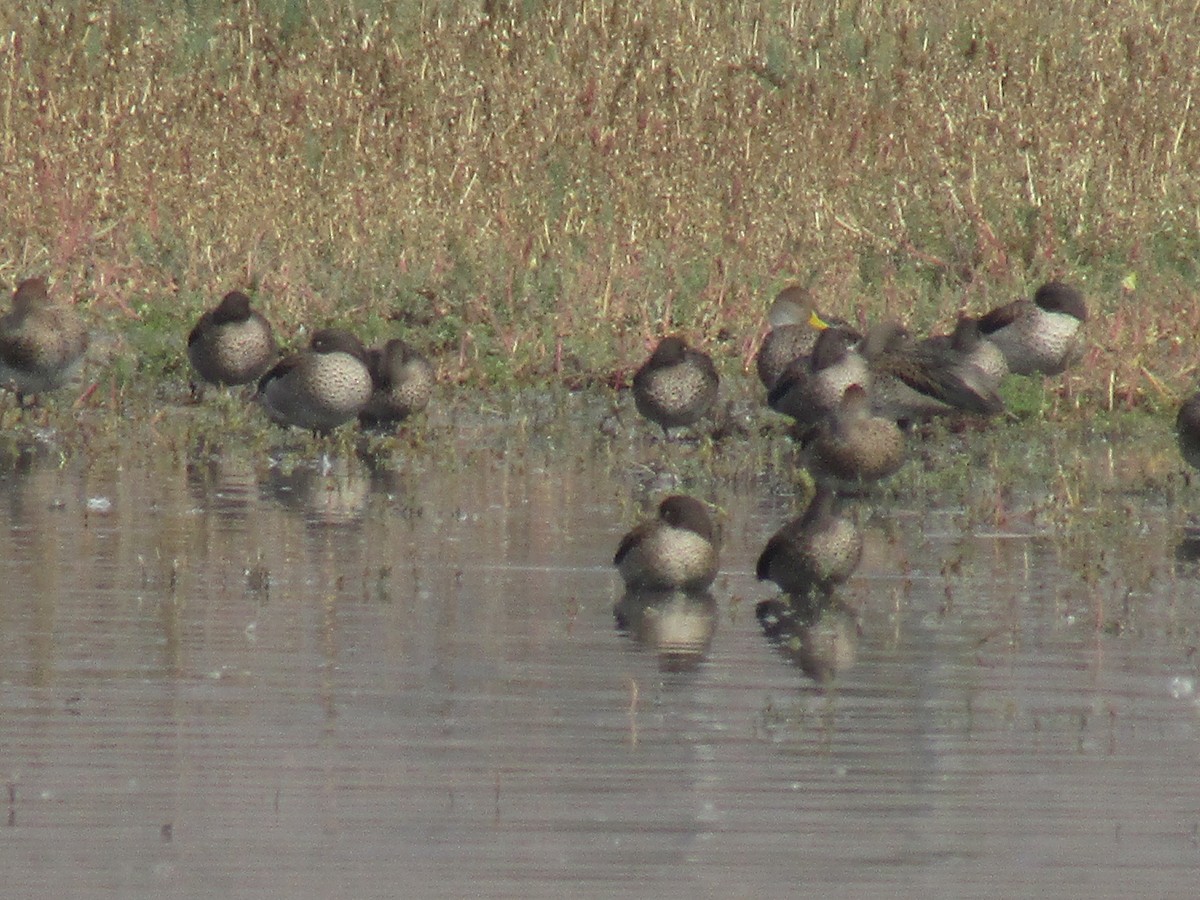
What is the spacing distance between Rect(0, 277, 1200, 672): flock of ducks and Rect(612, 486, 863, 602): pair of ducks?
217 centimetres

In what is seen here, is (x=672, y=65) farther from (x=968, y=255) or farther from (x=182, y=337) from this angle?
(x=182, y=337)

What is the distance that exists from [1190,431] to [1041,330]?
427 centimetres

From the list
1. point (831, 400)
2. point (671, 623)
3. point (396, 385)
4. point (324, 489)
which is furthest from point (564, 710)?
point (396, 385)

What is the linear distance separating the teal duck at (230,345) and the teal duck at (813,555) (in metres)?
6.77

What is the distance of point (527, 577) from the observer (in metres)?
10.7

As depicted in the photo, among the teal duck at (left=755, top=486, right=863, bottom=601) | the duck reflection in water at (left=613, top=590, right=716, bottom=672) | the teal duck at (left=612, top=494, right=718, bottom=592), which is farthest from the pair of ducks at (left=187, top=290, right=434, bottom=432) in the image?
the teal duck at (left=755, top=486, right=863, bottom=601)

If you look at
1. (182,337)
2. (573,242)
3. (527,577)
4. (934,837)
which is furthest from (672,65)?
(934,837)

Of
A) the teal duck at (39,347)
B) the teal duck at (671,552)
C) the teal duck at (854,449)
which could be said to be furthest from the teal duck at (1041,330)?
the teal duck at (671,552)

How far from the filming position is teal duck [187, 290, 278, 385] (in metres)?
16.6

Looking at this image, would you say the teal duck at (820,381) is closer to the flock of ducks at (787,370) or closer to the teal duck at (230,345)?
the flock of ducks at (787,370)

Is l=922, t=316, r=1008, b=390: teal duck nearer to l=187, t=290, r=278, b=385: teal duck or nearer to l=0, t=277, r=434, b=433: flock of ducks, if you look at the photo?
l=0, t=277, r=434, b=433: flock of ducks

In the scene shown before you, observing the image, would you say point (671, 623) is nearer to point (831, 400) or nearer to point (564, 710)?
point (564, 710)

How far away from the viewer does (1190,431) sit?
1317 centimetres

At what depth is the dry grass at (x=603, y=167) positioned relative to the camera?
1912cm
